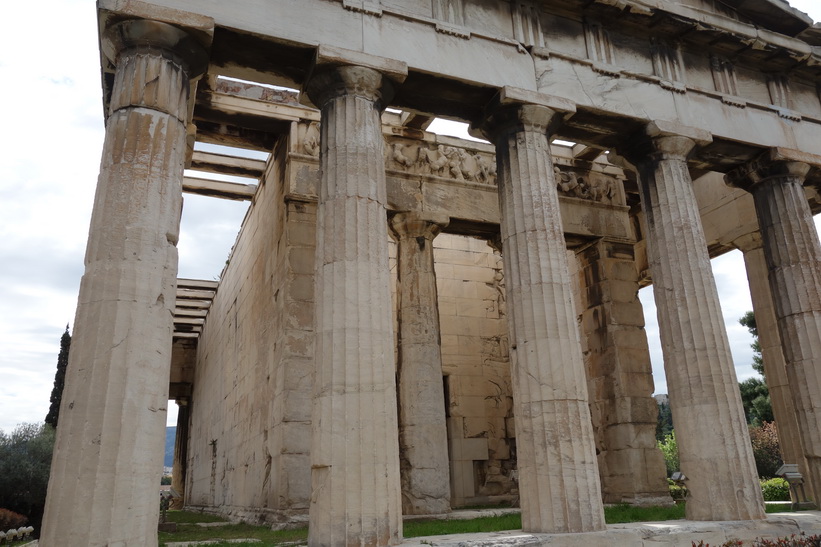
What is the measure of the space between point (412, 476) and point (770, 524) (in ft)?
19.7

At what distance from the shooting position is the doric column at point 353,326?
7.76 metres

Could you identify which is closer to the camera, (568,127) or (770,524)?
(770,524)

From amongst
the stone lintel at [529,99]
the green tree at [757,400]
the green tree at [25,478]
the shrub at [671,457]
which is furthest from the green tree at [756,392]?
the green tree at [25,478]

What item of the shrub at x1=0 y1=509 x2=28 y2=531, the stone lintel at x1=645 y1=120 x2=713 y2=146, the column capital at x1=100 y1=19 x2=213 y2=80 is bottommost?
the shrub at x1=0 y1=509 x2=28 y2=531

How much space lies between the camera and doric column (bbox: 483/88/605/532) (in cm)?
891

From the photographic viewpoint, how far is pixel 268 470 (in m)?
11.8

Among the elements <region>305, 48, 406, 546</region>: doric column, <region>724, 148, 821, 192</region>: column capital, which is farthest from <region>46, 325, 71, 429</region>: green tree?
<region>724, 148, 821, 192</region>: column capital

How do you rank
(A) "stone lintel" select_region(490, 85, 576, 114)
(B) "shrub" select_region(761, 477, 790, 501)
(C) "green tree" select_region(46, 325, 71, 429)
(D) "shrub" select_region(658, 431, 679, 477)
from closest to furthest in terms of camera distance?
1. (A) "stone lintel" select_region(490, 85, 576, 114)
2. (B) "shrub" select_region(761, 477, 790, 501)
3. (C) "green tree" select_region(46, 325, 71, 429)
4. (D) "shrub" select_region(658, 431, 679, 477)

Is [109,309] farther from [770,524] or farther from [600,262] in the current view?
[600,262]

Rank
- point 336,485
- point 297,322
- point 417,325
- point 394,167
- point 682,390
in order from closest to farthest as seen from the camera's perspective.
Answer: point 336,485, point 682,390, point 297,322, point 417,325, point 394,167

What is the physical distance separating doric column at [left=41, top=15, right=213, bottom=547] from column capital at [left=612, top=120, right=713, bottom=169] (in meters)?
8.12

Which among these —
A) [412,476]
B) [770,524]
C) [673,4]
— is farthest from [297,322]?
[673,4]

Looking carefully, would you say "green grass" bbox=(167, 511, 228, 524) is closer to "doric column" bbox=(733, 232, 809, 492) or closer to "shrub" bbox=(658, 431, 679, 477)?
"doric column" bbox=(733, 232, 809, 492)

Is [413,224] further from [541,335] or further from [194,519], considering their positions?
[194,519]
